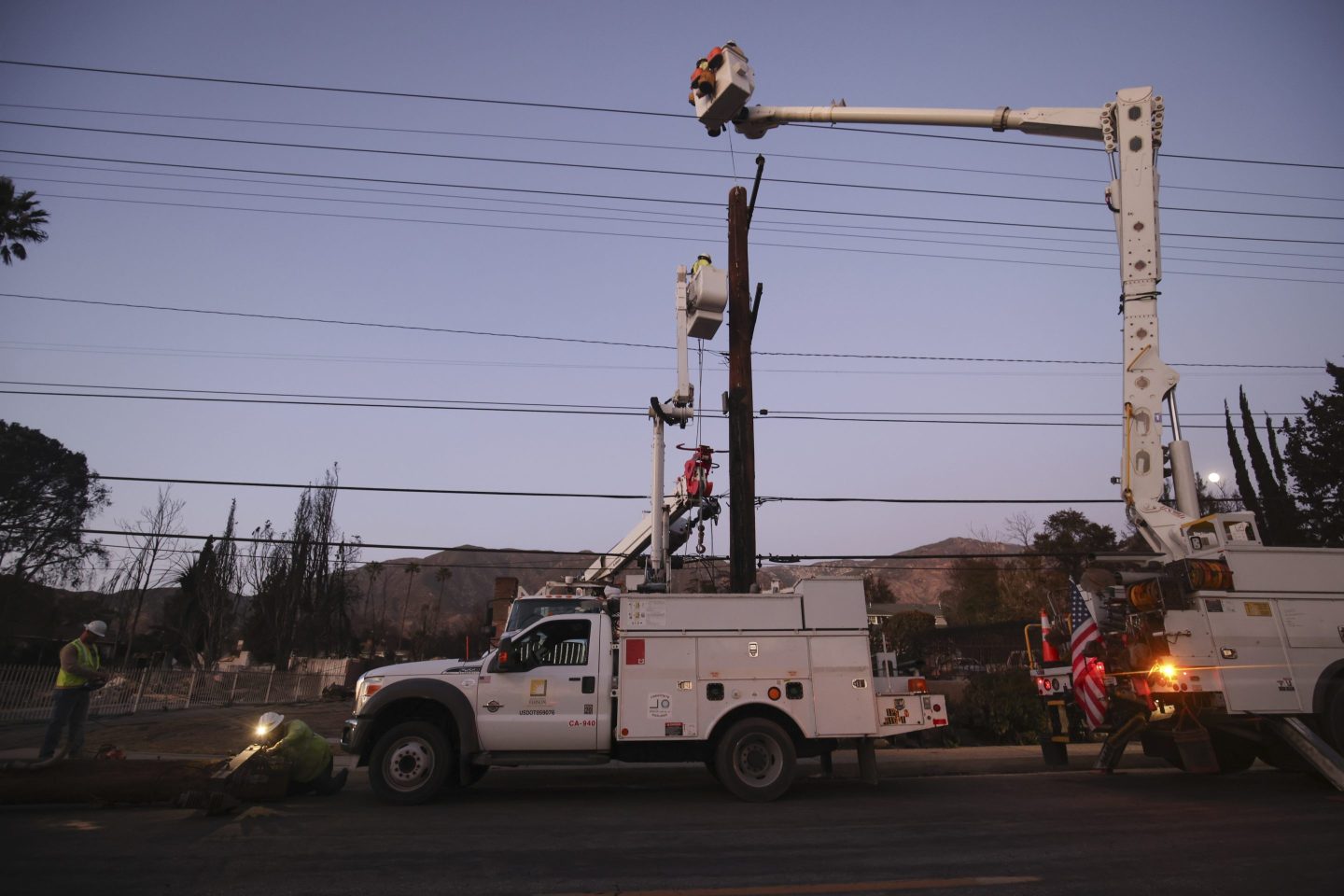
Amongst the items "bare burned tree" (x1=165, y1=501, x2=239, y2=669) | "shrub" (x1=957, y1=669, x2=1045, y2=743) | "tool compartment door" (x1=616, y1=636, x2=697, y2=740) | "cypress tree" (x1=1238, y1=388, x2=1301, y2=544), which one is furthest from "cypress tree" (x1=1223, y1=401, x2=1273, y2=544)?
"bare burned tree" (x1=165, y1=501, x2=239, y2=669)

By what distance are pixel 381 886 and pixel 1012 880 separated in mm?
4254

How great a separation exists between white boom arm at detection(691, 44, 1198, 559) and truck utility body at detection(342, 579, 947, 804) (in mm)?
3928

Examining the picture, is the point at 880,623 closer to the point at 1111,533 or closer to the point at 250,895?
the point at 250,895

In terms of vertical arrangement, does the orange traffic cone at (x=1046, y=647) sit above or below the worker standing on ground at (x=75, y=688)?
above

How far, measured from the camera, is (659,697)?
8.57 meters

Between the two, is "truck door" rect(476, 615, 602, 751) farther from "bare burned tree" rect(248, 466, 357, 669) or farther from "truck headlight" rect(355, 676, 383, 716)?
"bare burned tree" rect(248, 466, 357, 669)

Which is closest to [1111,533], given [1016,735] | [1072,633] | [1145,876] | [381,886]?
[1016,735]

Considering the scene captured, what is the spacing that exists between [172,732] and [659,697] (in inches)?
523

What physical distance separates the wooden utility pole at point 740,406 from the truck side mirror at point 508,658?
12.8ft

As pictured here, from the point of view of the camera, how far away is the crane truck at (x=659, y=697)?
8438 mm

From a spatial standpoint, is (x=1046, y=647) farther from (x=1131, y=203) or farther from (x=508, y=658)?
(x=508, y=658)

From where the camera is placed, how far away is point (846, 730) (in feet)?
28.3

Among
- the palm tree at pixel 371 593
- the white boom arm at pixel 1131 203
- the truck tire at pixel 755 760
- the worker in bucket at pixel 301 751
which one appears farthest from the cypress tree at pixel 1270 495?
the palm tree at pixel 371 593

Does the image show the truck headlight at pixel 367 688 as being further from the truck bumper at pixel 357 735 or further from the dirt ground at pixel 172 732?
the dirt ground at pixel 172 732
